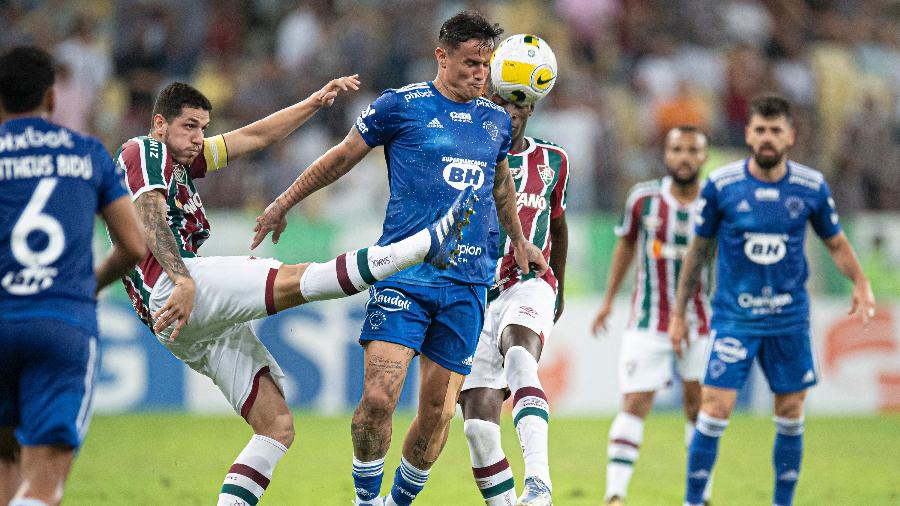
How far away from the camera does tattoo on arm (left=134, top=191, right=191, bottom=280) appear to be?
648 cm

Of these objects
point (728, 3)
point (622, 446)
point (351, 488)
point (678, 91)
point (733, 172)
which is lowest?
point (351, 488)

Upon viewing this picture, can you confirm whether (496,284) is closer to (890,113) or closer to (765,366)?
(765,366)

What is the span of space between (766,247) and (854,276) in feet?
2.22

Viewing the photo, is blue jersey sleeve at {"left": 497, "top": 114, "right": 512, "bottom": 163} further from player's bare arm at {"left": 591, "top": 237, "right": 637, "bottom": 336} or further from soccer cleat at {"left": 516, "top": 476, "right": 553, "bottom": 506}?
player's bare arm at {"left": 591, "top": 237, "right": 637, "bottom": 336}

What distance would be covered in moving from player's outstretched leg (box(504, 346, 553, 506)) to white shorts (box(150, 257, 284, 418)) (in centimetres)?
136

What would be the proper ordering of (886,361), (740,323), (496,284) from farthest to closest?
1. (886,361)
2. (740,323)
3. (496,284)

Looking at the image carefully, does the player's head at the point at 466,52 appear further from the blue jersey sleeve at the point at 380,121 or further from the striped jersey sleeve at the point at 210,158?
the striped jersey sleeve at the point at 210,158

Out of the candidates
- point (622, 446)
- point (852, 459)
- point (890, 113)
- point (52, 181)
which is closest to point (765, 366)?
point (622, 446)

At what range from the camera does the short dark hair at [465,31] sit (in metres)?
6.75

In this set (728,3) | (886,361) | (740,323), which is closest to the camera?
(740,323)

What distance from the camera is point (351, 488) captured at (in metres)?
9.62

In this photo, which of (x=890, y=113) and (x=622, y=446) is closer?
(x=622, y=446)

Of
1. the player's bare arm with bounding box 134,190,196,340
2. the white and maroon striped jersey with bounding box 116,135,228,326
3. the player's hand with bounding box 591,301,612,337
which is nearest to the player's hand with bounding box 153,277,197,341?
the player's bare arm with bounding box 134,190,196,340

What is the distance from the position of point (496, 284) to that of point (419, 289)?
1220mm
